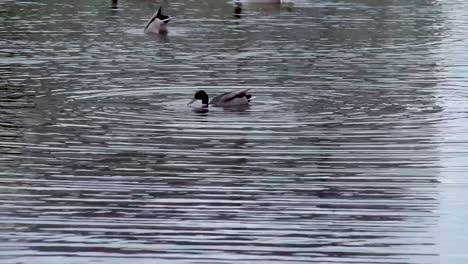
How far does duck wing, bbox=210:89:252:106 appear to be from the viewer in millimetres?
21906

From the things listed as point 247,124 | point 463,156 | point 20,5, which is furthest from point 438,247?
point 20,5

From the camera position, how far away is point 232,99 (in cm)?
2202

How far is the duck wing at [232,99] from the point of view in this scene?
21906 millimetres

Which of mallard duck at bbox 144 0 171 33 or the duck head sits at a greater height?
the duck head

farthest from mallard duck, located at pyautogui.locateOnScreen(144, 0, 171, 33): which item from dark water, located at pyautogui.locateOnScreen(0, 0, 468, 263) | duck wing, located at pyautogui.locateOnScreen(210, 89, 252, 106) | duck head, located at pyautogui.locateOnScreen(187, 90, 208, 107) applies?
duck head, located at pyautogui.locateOnScreen(187, 90, 208, 107)

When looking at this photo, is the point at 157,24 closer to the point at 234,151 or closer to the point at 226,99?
the point at 226,99

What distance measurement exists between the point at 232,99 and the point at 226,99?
0.64 ft

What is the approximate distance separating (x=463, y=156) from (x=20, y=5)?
33.3m

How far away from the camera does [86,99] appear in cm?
2312

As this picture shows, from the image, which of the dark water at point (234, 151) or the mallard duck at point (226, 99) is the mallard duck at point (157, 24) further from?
the mallard duck at point (226, 99)

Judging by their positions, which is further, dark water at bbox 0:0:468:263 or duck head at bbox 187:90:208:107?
duck head at bbox 187:90:208:107

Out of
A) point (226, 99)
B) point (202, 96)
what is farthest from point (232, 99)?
point (202, 96)

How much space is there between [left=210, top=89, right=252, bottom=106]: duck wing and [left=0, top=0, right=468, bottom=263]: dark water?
0.47 feet

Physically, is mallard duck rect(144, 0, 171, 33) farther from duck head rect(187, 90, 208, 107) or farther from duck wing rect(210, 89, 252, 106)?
duck head rect(187, 90, 208, 107)
